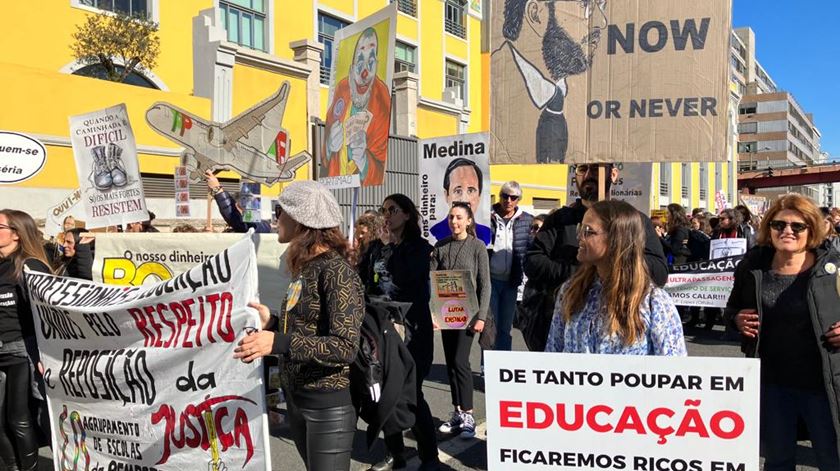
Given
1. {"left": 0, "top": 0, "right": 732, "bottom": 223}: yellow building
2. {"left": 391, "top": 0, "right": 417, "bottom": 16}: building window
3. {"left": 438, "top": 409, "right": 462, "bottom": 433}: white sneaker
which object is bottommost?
{"left": 438, "top": 409, "right": 462, "bottom": 433}: white sneaker

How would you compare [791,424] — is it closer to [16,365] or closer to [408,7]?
[16,365]

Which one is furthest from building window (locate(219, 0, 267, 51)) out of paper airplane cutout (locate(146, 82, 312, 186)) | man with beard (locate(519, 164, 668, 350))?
man with beard (locate(519, 164, 668, 350))

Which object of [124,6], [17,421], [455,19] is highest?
[455,19]

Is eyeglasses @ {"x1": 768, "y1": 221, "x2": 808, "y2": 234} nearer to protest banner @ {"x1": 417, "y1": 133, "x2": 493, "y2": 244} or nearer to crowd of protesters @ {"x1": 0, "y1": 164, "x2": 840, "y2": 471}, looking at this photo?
crowd of protesters @ {"x1": 0, "y1": 164, "x2": 840, "y2": 471}

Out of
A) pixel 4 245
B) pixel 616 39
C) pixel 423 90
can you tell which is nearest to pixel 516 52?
pixel 616 39

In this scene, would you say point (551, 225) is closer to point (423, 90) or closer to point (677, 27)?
point (677, 27)

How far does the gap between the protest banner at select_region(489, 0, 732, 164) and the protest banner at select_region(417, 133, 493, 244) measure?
277 cm

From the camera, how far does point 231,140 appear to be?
288 inches

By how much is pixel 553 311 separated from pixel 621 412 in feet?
2.18

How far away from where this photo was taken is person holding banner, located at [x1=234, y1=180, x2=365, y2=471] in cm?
267

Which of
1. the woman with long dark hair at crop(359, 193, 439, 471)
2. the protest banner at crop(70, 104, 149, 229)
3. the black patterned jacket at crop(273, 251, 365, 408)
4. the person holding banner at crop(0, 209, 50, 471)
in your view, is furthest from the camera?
the protest banner at crop(70, 104, 149, 229)

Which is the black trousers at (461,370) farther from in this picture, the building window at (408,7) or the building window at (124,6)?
the building window at (408,7)

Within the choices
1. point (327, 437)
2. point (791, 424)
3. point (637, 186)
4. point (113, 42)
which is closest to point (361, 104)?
point (637, 186)

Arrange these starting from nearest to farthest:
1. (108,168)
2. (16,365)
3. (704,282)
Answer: (16,365) < (108,168) < (704,282)
